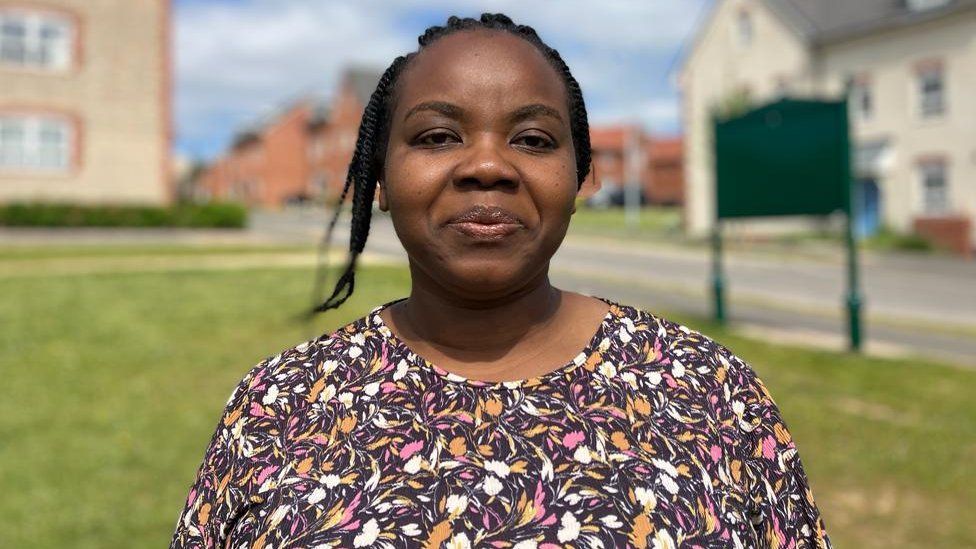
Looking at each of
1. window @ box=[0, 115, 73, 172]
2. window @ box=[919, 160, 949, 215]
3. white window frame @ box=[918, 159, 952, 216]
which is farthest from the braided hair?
window @ box=[919, 160, 949, 215]

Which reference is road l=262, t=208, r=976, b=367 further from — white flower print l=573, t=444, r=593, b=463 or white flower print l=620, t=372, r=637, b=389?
white flower print l=573, t=444, r=593, b=463

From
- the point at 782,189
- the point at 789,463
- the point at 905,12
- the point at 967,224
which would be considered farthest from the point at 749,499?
the point at 905,12

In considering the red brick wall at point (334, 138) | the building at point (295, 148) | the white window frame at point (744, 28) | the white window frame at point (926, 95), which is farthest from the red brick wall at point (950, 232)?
the building at point (295, 148)

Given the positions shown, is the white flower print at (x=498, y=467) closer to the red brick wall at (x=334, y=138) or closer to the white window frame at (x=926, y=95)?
the white window frame at (x=926, y=95)

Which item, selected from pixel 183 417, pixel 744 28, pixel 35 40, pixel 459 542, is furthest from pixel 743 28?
pixel 459 542

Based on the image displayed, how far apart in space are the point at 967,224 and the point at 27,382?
25.9 metres

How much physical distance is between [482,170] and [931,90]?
32.1 metres

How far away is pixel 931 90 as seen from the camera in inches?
1133

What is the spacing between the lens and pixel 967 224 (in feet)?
82.0

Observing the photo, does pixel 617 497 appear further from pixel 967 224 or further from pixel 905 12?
pixel 905 12

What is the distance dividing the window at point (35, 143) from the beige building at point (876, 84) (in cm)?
2125

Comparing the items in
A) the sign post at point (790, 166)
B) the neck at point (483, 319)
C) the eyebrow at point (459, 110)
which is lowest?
the neck at point (483, 319)

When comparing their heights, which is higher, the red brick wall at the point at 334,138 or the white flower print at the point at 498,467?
the red brick wall at the point at 334,138

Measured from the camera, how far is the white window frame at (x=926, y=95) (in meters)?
28.2
